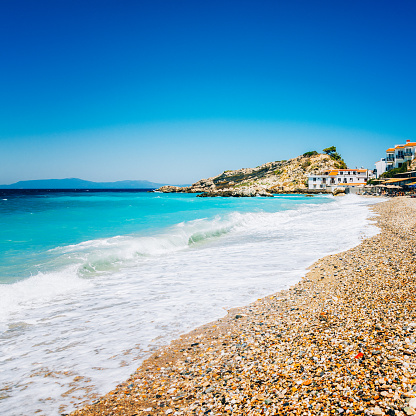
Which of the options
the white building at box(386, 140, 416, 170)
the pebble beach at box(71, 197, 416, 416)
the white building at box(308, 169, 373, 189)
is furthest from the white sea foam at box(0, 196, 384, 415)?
the white building at box(308, 169, 373, 189)

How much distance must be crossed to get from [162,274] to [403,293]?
661 centimetres

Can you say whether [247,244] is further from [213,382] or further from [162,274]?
[213,382]

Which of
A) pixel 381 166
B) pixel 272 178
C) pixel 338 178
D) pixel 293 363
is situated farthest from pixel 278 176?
pixel 293 363

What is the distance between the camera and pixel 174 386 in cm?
351

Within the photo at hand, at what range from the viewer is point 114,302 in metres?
6.77

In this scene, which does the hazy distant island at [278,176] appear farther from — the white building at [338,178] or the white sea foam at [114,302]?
the white sea foam at [114,302]

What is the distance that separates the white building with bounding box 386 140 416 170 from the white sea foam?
265 ft

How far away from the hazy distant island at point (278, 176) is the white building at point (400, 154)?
23.3m

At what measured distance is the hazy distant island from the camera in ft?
313

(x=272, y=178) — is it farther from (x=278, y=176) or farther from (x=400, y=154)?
(x=400, y=154)

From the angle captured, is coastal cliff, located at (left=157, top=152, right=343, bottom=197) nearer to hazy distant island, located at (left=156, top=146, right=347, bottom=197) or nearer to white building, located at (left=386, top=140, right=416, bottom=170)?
hazy distant island, located at (left=156, top=146, right=347, bottom=197)

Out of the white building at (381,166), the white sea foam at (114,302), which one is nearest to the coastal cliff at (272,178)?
the white building at (381,166)

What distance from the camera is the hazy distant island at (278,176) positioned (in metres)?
95.2

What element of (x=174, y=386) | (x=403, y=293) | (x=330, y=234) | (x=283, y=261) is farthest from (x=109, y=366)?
(x=330, y=234)
